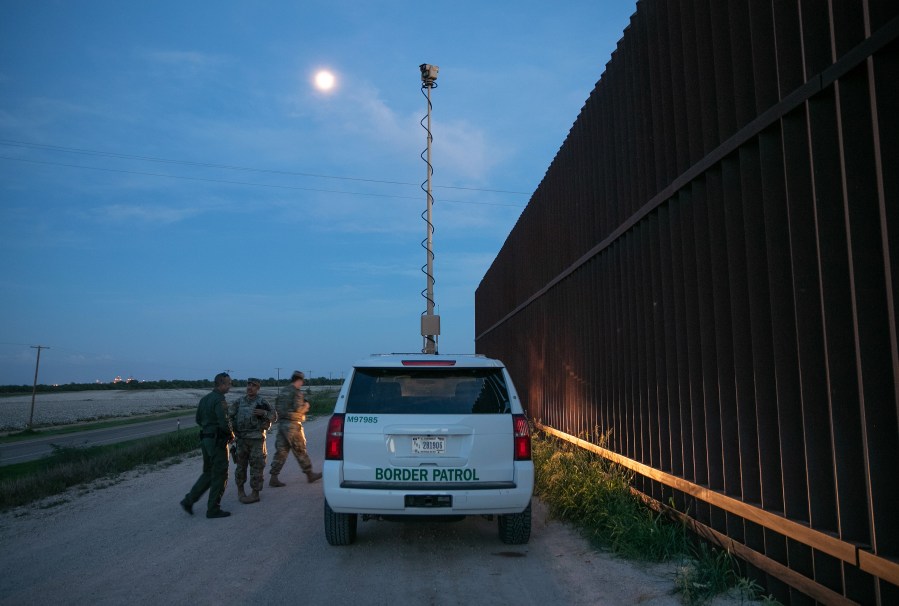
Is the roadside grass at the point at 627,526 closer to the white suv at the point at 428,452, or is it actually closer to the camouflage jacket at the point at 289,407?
the white suv at the point at 428,452

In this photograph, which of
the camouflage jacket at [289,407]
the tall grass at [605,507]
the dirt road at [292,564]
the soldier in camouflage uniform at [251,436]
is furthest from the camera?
the camouflage jacket at [289,407]

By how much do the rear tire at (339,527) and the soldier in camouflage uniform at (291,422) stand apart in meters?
4.05

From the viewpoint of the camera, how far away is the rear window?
19.0 ft

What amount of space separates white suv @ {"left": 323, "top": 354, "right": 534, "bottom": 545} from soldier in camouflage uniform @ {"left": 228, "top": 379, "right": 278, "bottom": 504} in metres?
3.72

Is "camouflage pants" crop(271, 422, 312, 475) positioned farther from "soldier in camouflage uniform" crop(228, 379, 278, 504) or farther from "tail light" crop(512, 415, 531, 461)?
"tail light" crop(512, 415, 531, 461)

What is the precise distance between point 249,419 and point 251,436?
0.24 meters

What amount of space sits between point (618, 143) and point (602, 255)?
151 cm

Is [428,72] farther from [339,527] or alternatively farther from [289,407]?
[339,527]

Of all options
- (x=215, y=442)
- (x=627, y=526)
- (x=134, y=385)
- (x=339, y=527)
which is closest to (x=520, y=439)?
(x=627, y=526)

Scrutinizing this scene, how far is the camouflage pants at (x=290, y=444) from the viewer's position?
10.2 metres

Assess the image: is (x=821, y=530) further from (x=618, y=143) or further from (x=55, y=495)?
(x=55, y=495)

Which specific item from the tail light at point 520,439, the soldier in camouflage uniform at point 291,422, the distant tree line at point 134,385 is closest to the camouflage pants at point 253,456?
the soldier in camouflage uniform at point 291,422

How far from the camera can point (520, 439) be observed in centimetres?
574

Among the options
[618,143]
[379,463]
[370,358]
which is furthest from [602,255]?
[379,463]
